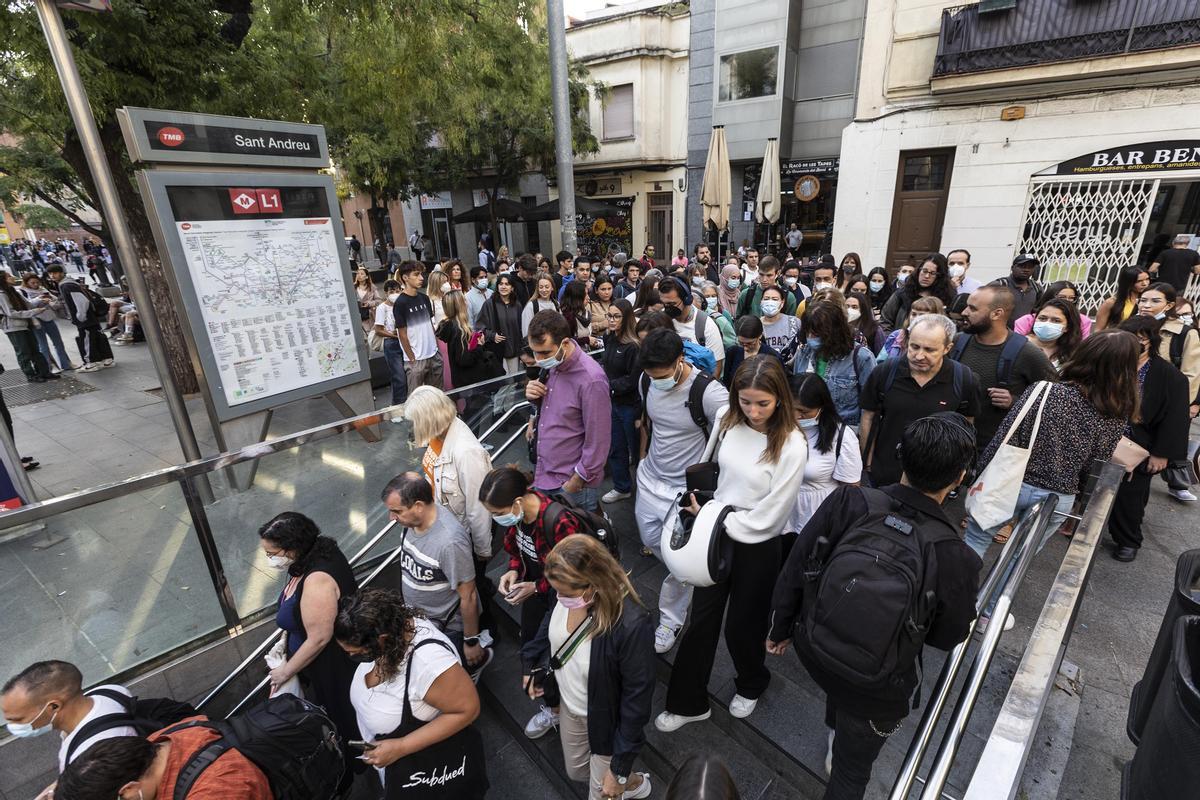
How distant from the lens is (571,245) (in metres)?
9.80

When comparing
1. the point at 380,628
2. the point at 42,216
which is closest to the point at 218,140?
the point at 380,628

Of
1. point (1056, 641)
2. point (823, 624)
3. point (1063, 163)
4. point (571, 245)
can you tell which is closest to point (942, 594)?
point (823, 624)

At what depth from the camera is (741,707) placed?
2.87 m

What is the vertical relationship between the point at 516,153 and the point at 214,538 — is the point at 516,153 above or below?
above

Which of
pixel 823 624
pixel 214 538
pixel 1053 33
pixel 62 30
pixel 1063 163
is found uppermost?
pixel 1053 33

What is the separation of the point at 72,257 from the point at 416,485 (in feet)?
133

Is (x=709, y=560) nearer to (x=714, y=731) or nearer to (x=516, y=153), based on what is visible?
(x=714, y=731)

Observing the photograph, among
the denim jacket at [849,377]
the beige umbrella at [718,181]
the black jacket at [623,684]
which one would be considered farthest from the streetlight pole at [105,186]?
the beige umbrella at [718,181]

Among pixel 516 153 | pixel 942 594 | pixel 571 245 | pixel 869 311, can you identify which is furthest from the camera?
pixel 516 153

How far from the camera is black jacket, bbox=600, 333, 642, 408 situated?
174 inches

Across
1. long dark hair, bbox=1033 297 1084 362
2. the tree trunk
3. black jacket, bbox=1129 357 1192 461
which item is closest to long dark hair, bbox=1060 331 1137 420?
black jacket, bbox=1129 357 1192 461

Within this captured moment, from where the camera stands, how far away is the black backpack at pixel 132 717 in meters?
2.30

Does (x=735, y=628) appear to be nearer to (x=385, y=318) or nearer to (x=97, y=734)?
(x=97, y=734)

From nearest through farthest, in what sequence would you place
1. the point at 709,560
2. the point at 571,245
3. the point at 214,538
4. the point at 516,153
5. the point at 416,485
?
the point at 709,560 → the point at 416,485 → the point at 214,538 → the point at 571,245 → the point at 516,153
